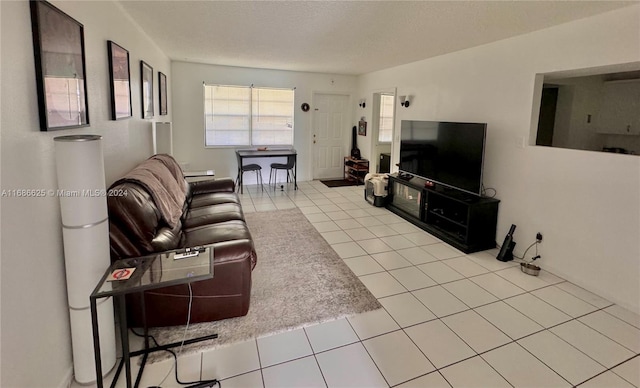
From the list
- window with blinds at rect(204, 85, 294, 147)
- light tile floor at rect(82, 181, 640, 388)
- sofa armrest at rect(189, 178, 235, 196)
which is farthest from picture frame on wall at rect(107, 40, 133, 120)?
window with blinds at rect(204, 85, 294, 147)

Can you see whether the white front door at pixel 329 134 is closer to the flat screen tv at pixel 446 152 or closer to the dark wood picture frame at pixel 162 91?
the flat screen tv at pixel 446 152

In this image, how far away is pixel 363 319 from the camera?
7.71 ft

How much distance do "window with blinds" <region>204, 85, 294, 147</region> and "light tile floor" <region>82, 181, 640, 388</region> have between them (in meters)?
4.21

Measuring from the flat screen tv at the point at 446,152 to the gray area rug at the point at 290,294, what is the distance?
5.69 ft

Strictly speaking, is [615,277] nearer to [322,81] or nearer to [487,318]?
[487,318]

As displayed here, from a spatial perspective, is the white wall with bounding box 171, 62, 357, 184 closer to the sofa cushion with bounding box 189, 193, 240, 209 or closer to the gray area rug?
the sofa cushion with bounding box 189, 193, 240, 209

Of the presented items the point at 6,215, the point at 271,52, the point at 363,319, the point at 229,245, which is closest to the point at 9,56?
the point at 6,215

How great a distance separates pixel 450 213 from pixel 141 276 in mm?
3538

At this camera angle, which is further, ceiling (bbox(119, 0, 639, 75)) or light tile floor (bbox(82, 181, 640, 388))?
ceiling (bbox(119, 0, 639, 75))

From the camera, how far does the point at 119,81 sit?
8.71 ft

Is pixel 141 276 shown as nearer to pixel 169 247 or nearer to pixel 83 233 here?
pixel 83 233

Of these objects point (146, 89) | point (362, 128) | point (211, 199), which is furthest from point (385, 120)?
point (146, 89)

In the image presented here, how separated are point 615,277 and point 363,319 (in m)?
2.16

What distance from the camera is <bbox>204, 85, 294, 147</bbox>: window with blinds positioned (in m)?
6.28
